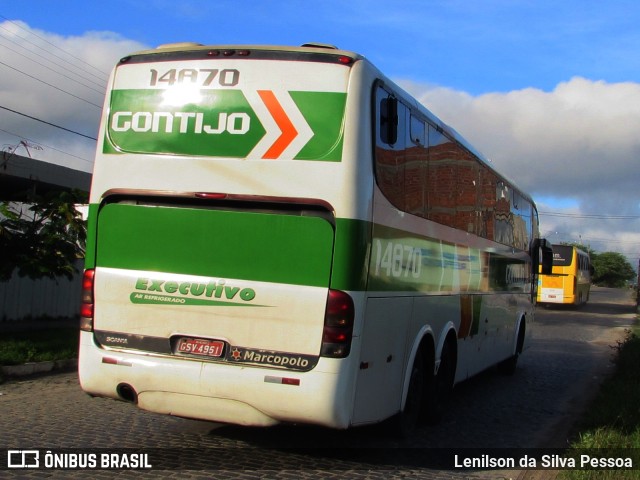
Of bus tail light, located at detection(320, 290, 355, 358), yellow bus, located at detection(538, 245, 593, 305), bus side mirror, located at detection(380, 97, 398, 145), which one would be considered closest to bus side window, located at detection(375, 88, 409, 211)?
bus side mirror, located at detection(380, 97, 398, 145)

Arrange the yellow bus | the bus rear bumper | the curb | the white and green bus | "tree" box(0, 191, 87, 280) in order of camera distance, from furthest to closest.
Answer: the yellow bus
"tree" box(0, 191, 87, 280)
the curb
the white and green bus
the bus rear bumper

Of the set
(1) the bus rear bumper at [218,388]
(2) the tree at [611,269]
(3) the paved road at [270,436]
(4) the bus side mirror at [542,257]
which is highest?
(2) the tree at [611,269]

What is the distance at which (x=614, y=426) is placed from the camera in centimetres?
787

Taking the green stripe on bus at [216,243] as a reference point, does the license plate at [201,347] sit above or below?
below

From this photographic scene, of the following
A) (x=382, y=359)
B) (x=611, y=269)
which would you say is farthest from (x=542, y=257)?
(x=611, y=269)

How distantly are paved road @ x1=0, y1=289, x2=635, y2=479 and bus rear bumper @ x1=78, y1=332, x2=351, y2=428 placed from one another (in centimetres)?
53

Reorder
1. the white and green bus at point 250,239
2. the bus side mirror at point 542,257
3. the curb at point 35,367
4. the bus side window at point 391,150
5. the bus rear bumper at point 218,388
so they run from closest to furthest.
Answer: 1. the bus rear bumper at point 218,388
2. the white and green bus at point 250,239
3. the bus side window at point 391,150
4. the curb at point 35,367
5. the bus side mirror at point 542,257

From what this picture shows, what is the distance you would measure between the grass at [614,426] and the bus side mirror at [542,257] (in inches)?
Result: 131

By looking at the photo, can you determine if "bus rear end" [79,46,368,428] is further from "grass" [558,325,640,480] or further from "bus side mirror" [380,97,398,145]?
"grass" [558,325,640,480]

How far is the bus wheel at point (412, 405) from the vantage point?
7.25 metres

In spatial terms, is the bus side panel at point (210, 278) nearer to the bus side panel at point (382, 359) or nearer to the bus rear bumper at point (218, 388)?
the bus rear bumper at point (218, 388)

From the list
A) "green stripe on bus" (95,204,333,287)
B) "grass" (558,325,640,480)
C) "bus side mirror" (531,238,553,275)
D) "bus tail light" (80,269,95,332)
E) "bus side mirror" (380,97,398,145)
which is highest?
"bus side mirror" (380,97,398,145)

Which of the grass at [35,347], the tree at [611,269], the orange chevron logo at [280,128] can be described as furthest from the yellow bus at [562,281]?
the tree at [611,269]

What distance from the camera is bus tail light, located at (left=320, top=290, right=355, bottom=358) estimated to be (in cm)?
566
